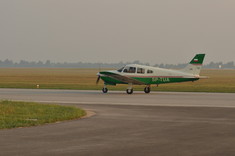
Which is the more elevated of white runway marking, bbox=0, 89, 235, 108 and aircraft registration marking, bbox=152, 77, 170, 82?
aircraft registration marking, bbox=152, 77, 170, 82

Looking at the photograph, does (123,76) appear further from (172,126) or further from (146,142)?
(146,142)

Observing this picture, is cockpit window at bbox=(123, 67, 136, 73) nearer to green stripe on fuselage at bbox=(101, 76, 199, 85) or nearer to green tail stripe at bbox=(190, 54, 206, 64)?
green stripe on fuselage at bbox=(101, 76, 199, 85)

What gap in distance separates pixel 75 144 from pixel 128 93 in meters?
29.3

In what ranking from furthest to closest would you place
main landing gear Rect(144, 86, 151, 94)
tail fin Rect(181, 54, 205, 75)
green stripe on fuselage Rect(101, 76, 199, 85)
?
main landing gear Rect(144, 86, 151, 94), tail fin Rect(181, 54, 205, 75), green stripe on fuselage Rect(101, 76, 199, 85)

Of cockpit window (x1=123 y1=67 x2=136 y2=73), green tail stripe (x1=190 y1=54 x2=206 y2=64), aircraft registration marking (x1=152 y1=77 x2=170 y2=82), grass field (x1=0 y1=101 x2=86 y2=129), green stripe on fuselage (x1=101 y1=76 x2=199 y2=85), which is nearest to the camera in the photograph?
grass field (x1=0 y1=101 x2=86 y2=129)

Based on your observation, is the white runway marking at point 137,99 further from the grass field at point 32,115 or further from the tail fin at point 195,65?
the grass field at point 32,115

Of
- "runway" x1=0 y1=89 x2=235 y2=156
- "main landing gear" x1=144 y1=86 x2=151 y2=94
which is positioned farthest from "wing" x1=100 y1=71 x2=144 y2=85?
"runway" x1=0 y1=89 x2=235 y2=156

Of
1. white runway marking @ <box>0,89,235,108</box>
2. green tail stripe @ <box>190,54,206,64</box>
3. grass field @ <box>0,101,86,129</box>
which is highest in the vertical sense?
green tail stripe @ <box>190,54,206,64</box>

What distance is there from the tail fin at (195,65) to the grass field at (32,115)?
20.0 meters

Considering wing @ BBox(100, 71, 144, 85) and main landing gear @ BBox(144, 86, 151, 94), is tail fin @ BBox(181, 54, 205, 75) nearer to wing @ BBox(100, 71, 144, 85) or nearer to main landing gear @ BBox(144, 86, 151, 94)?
main landing gear @ BBox(144, 86, 151, 94)

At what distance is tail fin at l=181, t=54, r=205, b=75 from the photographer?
137 ft

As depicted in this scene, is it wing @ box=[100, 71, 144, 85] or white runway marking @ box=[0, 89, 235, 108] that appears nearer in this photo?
white runway marking @ box=[0, 89, 235, 108]

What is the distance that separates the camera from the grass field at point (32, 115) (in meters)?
17.8

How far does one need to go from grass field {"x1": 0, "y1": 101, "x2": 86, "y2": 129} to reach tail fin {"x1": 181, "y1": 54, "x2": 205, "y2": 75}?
20.0 metres
